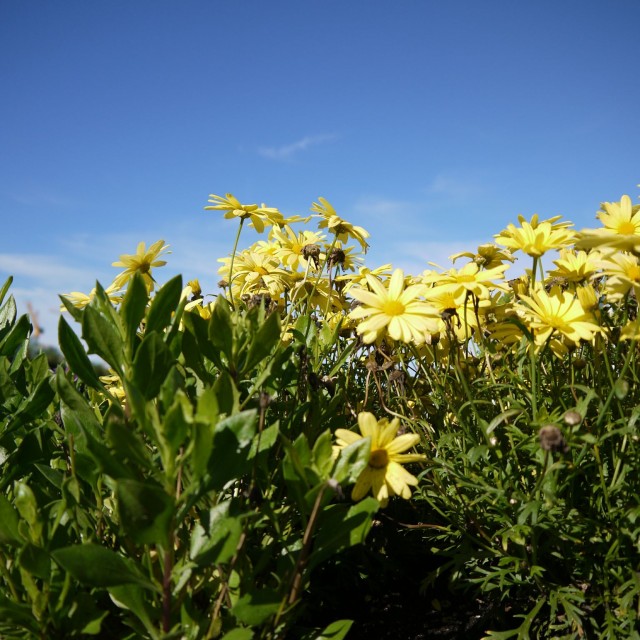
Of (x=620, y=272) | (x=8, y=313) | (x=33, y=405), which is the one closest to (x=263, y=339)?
(x=33, y=405)

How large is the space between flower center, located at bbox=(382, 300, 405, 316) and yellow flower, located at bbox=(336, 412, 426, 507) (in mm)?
338

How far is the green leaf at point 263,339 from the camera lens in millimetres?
1380

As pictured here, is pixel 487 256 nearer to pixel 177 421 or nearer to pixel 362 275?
pixel 362 275

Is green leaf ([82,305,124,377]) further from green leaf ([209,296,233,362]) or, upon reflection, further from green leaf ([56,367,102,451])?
green leaf ([209,296,233,362])

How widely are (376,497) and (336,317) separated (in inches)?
58.2

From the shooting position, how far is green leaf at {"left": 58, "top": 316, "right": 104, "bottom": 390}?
1.41 metres

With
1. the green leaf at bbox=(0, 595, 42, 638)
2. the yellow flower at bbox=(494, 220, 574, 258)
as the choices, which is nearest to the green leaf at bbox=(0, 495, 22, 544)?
the green leaf at bbox=(0, 595, 42, 638)

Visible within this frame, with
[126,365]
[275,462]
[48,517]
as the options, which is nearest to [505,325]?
[275,462]

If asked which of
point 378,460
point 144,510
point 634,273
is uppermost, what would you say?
point 634,273

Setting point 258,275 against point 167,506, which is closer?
point 167,506

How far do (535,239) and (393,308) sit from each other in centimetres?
53

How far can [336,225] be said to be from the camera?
228 cm

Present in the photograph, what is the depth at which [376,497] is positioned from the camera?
4.64ft

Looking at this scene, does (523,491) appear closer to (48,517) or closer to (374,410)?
(374,410)
